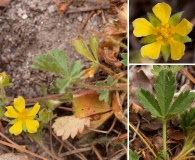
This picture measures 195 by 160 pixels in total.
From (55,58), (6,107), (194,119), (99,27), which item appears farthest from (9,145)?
(194,119)

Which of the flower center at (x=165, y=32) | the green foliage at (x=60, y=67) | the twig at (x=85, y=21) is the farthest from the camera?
the twig at (x=85, y=21)

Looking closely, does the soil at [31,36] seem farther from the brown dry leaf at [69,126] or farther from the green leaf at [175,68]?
the green leaf at [175,68]

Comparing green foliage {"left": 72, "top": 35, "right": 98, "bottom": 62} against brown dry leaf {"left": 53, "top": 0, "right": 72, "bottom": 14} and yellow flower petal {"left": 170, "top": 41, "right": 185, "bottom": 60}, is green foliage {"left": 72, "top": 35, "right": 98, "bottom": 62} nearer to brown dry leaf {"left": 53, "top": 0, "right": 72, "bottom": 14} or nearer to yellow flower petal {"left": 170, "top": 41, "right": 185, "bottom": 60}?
brown dry leaf {"left": 53, "top": 0, "right": 72, "bottom": 14}

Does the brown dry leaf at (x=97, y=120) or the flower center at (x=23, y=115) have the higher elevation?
the flower center at (x=23, y=115)

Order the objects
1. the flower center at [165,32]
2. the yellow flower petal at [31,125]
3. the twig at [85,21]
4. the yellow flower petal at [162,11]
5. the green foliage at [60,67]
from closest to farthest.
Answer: the yellow flower petal at [162,11], the flower center at [165,32], the green foliage at [60,67], the yellow flower petal at [31,125], the twig at [85,21]

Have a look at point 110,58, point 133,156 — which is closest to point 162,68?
point 133,156

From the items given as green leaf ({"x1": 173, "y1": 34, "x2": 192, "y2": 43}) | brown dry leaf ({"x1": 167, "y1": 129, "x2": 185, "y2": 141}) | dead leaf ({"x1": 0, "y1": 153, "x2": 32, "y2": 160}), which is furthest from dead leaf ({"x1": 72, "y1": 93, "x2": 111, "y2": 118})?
green leaf ({"x1": 173, "y1": 34, "x2": 192, "y2": 43})

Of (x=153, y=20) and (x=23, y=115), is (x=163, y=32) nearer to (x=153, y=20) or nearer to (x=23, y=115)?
(x=153, y=20)

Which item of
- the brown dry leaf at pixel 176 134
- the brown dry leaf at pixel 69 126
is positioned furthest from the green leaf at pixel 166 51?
the brown dry leaf at pixel 69 126
